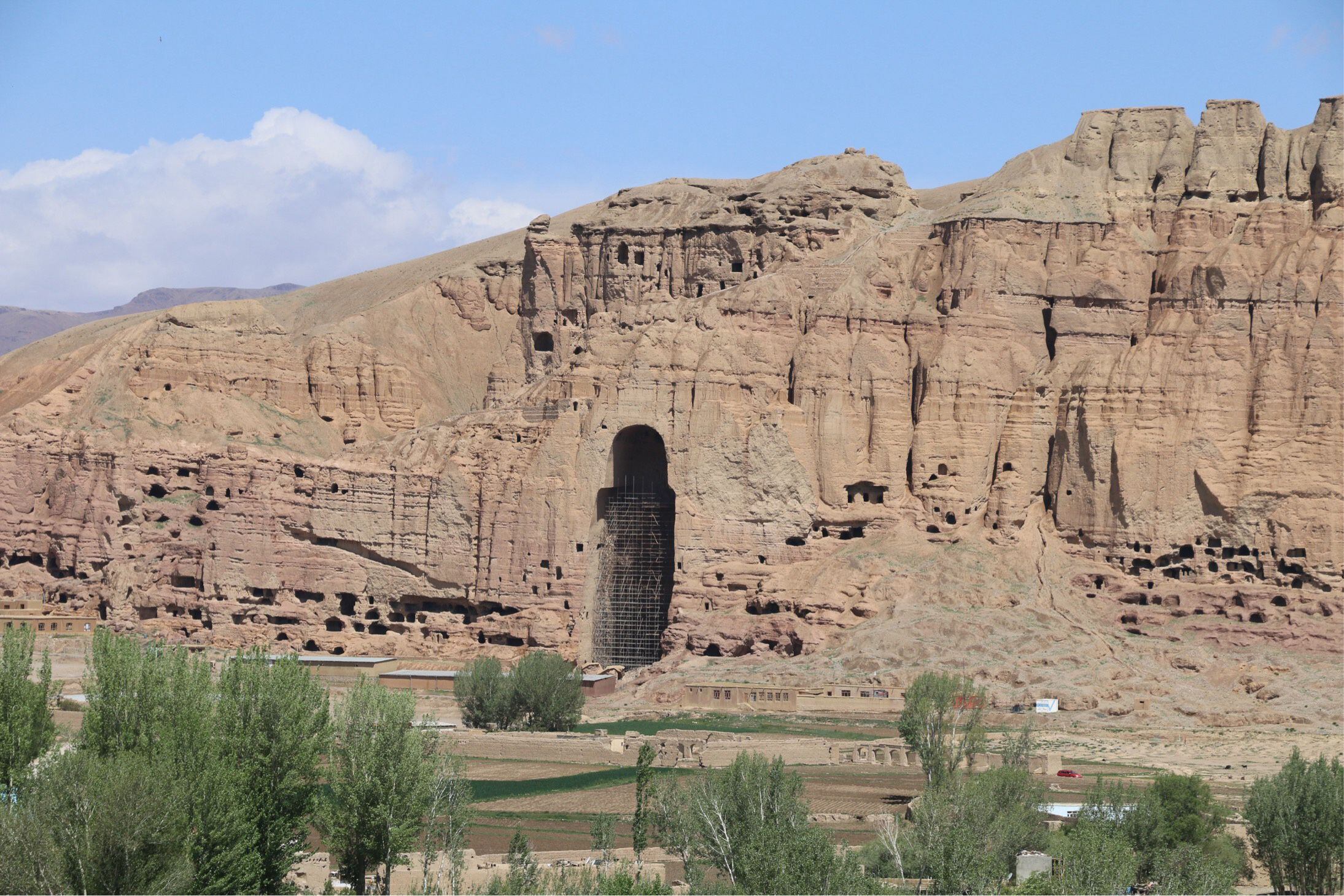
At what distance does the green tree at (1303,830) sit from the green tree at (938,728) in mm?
8612

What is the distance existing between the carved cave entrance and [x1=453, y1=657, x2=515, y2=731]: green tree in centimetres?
1309

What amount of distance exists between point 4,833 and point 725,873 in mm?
14815

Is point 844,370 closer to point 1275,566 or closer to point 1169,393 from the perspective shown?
point 1169,393

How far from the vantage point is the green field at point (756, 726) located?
71.4 meters

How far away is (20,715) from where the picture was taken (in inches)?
1774

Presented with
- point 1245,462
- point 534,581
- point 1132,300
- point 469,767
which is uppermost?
point 1132,300

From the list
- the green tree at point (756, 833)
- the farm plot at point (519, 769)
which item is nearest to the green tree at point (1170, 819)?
the green tree at point (756, 833)

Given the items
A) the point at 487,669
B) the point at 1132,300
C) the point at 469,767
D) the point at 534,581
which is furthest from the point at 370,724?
the point at 1132,300

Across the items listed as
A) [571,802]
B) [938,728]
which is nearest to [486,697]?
[571,802]

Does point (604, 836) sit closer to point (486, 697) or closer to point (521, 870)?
point (521, 870)

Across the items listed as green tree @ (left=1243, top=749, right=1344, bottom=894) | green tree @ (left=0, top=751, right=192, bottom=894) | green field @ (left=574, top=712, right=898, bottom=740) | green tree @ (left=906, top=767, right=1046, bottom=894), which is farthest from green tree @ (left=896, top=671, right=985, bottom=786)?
green tree @ (left=0, top=751, right=192, bottom=894)

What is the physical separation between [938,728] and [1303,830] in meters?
12.8

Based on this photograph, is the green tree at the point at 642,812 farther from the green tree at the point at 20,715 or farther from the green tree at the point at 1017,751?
the green tree at the point at 20,715

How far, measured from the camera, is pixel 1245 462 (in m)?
86.0
